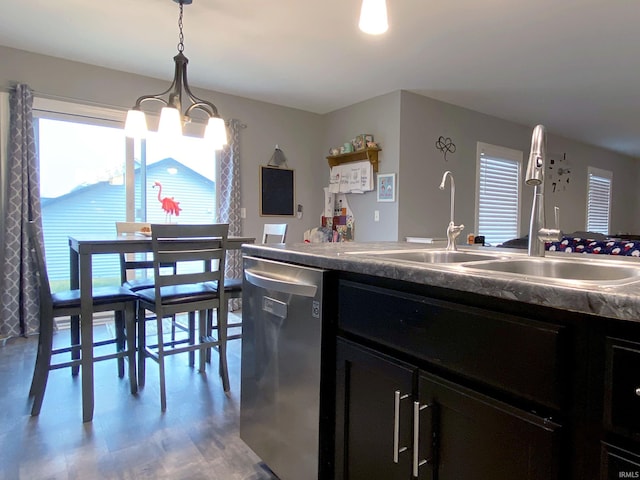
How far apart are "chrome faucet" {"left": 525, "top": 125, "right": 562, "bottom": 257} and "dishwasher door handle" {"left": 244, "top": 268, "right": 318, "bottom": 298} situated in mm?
762

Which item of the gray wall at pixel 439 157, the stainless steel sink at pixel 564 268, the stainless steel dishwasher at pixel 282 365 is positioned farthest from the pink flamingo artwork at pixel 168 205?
the stainless steel sink at pixel 564 268

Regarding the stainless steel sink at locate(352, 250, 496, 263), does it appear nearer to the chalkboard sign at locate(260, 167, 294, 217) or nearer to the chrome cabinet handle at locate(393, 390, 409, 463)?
the chrome cabinet handle at locate(393, 390, 409, 463)

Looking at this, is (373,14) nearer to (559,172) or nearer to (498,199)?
(498,199)

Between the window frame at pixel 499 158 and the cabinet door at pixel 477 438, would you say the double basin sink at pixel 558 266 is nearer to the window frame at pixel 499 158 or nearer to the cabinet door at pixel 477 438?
the cabinet door at pixel 477 438

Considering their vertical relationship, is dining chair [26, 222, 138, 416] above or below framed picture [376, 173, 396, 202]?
below

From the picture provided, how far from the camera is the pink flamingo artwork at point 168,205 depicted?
12.7ft

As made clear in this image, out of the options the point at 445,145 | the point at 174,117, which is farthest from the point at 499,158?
the point at 174,117

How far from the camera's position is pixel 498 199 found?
5.12 meters

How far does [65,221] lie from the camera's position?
3607 mm

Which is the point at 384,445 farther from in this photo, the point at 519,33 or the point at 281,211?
the point at 281,211

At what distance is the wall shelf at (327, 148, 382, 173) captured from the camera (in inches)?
168

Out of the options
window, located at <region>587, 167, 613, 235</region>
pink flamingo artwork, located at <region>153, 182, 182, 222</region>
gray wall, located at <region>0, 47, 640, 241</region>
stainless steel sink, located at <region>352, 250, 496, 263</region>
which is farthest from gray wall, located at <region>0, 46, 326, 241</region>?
window, located at <region>587, 167, 613, 235</region>

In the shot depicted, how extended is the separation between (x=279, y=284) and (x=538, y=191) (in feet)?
3.02

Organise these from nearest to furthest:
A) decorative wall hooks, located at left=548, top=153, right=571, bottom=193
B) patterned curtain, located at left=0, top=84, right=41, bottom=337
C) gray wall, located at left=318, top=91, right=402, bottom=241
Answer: patterned curtain, located at left=0, top=84, right=41, bottom=337, gray wall, located at left=318, top=91, right=402, bottom=241, decorative wall hooks, located at left=548, top=153, right=571, bottom=193
